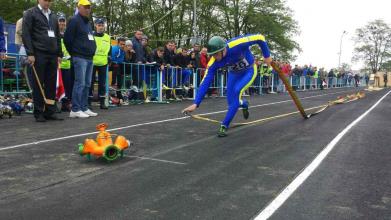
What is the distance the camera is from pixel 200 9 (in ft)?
150

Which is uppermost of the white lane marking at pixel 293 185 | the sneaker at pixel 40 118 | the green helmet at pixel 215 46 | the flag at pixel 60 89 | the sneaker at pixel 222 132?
the green helmet at pixel 215 46

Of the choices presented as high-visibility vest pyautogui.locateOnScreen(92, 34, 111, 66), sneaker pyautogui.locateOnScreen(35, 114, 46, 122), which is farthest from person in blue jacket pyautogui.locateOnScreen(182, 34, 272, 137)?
high-visibility vest pyautogui.locateOnScreen(92, 34, 111, 66)

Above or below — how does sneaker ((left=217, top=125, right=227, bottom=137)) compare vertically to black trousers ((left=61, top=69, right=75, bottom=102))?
below

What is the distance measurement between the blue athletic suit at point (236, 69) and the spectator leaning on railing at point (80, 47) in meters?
3.53

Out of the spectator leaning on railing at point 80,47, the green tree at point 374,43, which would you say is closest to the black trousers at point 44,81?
the spectator leaning on railing at point 80,47

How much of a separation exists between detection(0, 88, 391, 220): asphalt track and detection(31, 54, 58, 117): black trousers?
108cm

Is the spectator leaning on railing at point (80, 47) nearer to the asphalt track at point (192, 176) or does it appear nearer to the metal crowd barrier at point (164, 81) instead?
the asphalt track at point (192, 176)

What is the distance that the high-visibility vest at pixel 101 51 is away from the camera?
11562 mm

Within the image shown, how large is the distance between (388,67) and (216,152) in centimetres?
8716

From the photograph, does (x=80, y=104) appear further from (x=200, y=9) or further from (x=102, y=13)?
(x=200, y=9)

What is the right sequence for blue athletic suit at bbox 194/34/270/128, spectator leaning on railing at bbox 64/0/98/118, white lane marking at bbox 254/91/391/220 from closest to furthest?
1. white lane marking at bbox 254/91/391/220
2. blue athletic suit at bbox 194/34/270/128
3. spectator leaning on railing at bbox 64/0/98/118

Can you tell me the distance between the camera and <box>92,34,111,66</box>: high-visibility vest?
11562 mm

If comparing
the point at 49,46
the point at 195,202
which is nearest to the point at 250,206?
the point at 195,202

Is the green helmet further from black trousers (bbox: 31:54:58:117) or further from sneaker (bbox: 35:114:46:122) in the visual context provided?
sneaker (bbox: 35:114:46:122)
